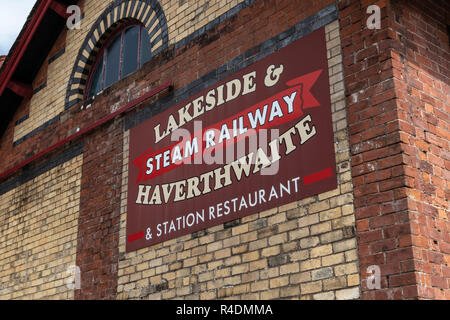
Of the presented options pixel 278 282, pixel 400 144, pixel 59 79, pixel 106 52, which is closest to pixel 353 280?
pixel 278 282

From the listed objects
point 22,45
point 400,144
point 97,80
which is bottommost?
point 400,144

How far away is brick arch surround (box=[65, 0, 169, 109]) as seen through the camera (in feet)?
25.1

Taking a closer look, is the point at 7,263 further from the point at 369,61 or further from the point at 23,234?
the point at 369,61

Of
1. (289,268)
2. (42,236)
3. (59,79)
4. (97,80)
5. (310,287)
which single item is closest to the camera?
(310,287)

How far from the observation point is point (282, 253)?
515cm

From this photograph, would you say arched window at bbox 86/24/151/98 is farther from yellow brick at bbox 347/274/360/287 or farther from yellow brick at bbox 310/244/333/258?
yellow brick at bbox 347/274/360/287

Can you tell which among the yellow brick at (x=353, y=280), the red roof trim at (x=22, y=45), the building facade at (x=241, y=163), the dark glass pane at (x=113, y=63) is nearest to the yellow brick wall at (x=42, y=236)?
the building facade at (x=241, y=163)

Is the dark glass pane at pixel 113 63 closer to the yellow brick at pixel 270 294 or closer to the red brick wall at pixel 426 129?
the yellow brick at pixel 270 294

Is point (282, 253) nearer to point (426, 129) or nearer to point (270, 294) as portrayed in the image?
point (270, 294)

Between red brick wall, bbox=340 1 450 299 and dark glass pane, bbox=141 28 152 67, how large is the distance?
317 centimetres

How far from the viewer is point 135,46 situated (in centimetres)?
807

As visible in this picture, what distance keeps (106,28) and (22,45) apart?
72.5 inches

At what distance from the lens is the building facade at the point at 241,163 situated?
4629 millimetres

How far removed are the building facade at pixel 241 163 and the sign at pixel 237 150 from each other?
0.02 meters
